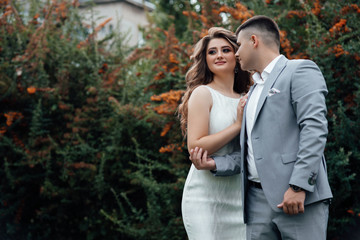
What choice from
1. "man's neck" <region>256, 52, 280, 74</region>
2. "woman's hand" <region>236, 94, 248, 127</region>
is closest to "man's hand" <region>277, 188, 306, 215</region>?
"woman's hand" <region>236, 94, 248, 127</region>

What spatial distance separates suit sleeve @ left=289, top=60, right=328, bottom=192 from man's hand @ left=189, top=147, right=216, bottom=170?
28.9 inches

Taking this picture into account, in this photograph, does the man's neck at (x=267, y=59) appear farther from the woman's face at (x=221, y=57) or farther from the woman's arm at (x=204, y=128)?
the woman's face at (x=221, y=57)

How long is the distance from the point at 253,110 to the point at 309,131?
19.3 inches

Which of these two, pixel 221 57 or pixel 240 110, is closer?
pixel 240 110

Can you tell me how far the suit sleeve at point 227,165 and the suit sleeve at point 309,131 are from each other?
26.9 inches

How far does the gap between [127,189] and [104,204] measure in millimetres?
402

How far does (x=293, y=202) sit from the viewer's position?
202 centimetres

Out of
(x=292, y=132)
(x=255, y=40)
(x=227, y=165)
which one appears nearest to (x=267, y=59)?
(x=255, y=40)

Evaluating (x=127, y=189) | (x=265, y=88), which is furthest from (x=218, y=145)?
(x=127, y=189)

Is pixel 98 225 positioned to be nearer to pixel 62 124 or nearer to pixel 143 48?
pixel 62 124

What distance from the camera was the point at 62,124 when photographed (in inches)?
228

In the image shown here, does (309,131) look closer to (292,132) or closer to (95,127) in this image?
(292,132)

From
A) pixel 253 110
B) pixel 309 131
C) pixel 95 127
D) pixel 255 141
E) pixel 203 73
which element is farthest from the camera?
pixel 95 127

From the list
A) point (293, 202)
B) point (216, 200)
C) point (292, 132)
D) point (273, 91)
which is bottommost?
point (216, 200)
